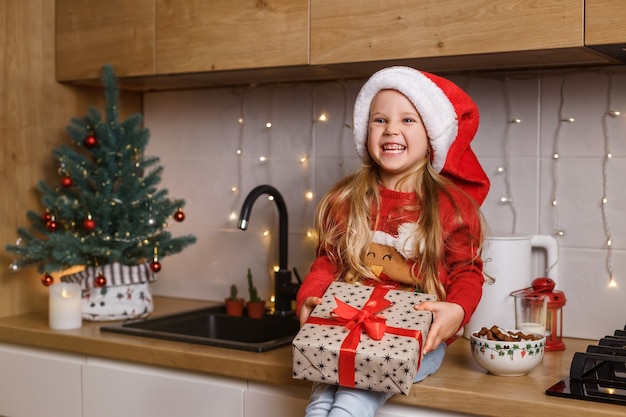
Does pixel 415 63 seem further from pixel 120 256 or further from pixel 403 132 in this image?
pixel 120 256

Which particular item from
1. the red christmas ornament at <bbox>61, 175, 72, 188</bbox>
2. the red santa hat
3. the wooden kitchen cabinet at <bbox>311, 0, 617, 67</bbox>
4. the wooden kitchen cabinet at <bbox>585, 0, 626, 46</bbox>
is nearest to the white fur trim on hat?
the red santa hat

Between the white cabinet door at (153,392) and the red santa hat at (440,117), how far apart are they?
56 centimetres

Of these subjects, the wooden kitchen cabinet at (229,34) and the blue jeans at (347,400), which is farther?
the wooden kitchen cabinet at (229,34)

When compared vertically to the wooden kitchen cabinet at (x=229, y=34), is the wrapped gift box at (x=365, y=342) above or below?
below

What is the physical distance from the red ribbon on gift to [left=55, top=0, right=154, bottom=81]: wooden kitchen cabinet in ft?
3.16

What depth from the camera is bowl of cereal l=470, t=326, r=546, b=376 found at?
1.49 metres

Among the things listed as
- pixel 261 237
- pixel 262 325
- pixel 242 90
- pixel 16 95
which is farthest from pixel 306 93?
pixel 16 95

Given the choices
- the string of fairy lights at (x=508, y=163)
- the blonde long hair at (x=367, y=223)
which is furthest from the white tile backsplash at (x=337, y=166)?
the blonde long hair at (x=367, y=223)

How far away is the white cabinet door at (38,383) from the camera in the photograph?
1.94 metres

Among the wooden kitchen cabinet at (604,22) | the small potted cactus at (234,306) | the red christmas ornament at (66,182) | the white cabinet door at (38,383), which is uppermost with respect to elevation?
Result: the wooden kitchen cabinet at (604,22)

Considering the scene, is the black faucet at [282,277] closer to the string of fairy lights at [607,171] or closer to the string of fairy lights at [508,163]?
the string of fairy lights at [508,163]

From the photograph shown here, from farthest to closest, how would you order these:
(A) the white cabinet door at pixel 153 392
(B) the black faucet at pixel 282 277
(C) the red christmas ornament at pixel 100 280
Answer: (B) the black faucet at pixel 282 277
(C) the red christmas ornament at pixel 100 280
(A) the white cabinet door at pixel 153 392

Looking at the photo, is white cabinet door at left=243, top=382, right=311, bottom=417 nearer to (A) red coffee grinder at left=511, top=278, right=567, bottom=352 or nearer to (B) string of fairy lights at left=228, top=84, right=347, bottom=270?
(A) red coffee grinder at left=511, top=278, right=567, bottom=352

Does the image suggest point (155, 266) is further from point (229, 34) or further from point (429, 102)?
point (429, 102)
